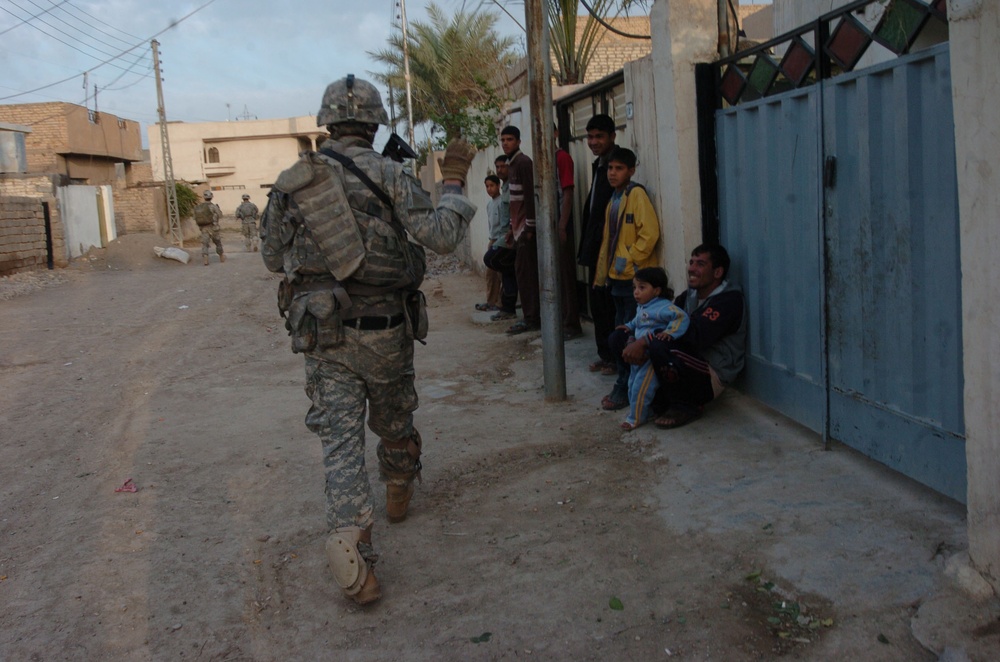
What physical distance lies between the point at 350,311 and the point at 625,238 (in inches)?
102

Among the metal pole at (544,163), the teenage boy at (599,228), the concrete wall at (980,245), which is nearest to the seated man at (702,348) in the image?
the metal pole at (544,163)

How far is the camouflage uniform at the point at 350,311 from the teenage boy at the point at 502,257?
4.94m

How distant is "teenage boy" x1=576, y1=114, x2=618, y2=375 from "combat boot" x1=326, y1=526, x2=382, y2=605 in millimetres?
3156

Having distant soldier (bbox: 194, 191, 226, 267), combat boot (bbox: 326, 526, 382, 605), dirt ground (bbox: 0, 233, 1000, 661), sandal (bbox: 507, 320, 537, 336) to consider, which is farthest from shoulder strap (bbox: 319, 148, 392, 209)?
distant soldier (bbox: 194, 191, 226, 267)

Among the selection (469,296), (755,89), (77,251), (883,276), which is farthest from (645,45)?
(883,276)

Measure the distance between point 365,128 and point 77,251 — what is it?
2211 centimetres

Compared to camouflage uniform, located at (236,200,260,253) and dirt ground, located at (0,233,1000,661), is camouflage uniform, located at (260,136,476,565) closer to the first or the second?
dirt ground, located at (0,233,1000,661)

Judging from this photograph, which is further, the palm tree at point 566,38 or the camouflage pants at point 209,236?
the camouflage pants at point 209,236

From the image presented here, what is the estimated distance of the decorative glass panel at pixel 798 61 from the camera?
13.3ft

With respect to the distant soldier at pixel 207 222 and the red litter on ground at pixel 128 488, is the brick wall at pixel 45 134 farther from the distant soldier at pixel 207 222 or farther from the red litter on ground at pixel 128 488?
the red litter on ground at pixel 128 488

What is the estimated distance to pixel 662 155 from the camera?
5.41 m

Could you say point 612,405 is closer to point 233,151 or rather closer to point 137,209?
point 137,209

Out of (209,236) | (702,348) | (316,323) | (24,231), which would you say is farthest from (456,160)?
(209,236)

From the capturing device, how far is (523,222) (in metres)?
7.64
